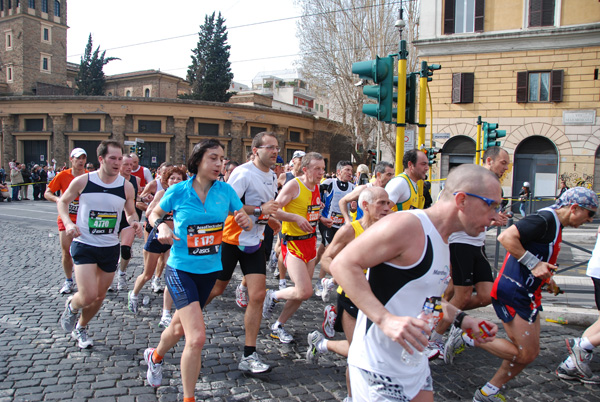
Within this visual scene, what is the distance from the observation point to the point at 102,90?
53.7m

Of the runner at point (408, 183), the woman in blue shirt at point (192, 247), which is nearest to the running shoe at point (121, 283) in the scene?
the woman in blue shirt at point (192, 247)

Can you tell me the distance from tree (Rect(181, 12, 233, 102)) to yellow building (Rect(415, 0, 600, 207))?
88.7ft

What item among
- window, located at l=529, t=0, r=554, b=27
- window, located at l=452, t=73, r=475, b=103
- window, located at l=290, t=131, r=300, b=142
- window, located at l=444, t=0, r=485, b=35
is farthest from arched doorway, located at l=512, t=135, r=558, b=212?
window, located at l=290, t=131, r=300, b=142

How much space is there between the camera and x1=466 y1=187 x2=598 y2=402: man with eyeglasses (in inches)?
136

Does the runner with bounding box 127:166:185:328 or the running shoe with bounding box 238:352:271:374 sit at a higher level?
the runner with bounding box 127:166:185:328

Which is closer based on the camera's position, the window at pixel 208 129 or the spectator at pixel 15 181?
the spectator at pixel 15 181

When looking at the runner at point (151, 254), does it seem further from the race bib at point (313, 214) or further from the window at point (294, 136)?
the window at point (294, 136)

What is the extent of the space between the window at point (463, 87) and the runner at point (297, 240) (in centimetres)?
2069

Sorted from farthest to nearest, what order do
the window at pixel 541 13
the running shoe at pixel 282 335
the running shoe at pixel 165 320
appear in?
the window at pixel 541 13, the running shoe at pixel 165 320, the running shoe at pixel 282 335

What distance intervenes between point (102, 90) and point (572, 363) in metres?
57.8

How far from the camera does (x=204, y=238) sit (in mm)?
3568

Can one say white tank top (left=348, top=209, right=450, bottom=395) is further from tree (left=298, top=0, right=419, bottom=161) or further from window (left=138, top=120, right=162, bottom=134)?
window (left=138, top=120, right=162, bottom=134)

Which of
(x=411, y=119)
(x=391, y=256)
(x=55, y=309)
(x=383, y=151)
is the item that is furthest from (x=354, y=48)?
(x=391, y=256)

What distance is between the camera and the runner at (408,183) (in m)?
5.16
